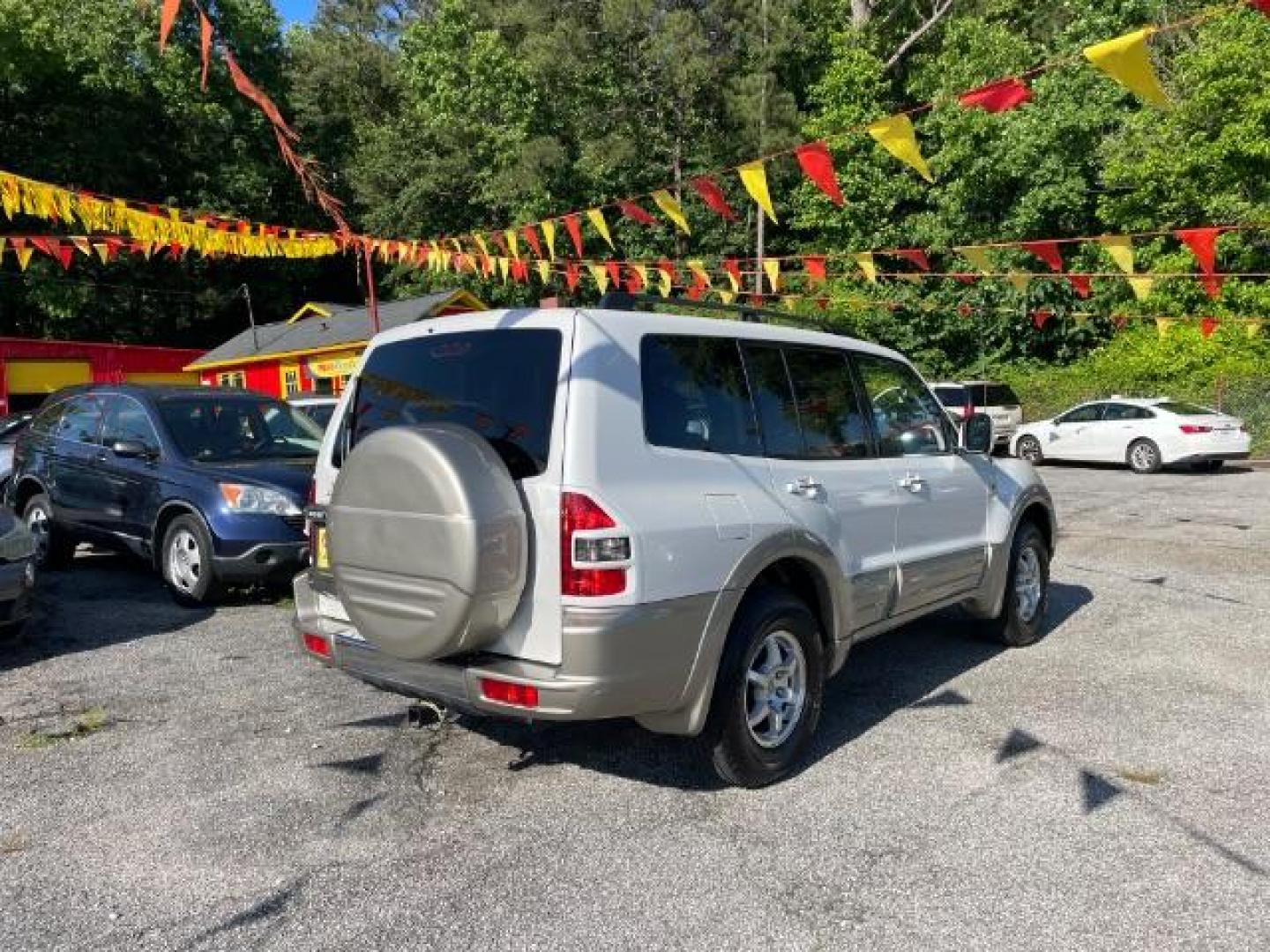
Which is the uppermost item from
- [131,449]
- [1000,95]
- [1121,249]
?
[1000,95]

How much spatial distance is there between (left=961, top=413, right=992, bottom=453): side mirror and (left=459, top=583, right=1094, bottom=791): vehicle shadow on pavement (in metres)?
1.19

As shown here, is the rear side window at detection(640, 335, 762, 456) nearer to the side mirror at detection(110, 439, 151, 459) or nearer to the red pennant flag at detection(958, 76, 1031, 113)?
the red pennant flag at detection(958, 76, 1031, 113)

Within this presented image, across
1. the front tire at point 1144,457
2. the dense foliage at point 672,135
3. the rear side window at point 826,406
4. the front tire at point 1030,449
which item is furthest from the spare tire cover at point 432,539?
the dense foliage at point 672,135

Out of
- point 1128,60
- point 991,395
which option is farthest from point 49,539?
point 991,395

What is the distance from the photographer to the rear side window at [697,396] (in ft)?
12.0

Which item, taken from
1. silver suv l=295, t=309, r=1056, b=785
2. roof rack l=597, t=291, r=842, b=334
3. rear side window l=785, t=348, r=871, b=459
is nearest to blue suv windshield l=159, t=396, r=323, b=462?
silver suv l=295, t=309, r=1056, b=785

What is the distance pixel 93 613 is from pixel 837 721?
17.9 ft

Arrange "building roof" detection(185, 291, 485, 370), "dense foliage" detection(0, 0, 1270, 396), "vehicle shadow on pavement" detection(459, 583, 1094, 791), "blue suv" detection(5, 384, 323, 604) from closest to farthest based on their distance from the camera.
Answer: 1. "vehicle shadow on pavement" detection(459, 583, 1094, 791)
2. "blue suv" detection(5, 384, 323, 604)
3. "dense foliage" detection(0, 0, 1270, 396)
4. "building roof" detection(185, 291, 485, 370)

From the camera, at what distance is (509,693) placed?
341cm

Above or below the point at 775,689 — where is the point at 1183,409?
above

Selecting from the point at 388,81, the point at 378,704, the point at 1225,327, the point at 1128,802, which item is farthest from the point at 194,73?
the point at 1128,802

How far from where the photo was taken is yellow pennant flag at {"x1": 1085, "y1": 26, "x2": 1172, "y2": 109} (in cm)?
496

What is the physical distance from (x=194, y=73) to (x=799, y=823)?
4179 centimetres

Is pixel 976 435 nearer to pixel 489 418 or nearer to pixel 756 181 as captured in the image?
pixel 756 181
